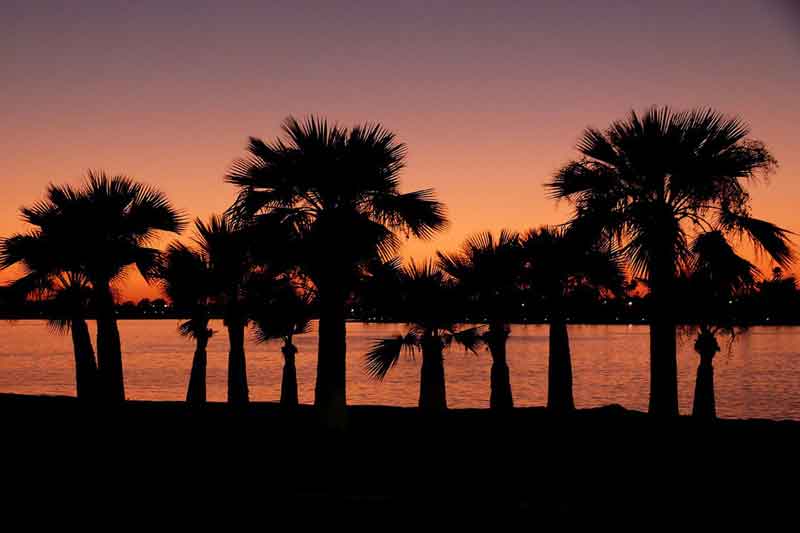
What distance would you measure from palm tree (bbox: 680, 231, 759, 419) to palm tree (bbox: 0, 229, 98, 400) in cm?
1630

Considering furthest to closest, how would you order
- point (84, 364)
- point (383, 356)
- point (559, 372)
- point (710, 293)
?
1. point (559, 372)
2. point (84, 364)
3. point (710, 293)
4. point (383, 356)

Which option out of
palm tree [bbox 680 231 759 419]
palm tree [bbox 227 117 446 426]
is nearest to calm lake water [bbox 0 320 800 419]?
palm tree [bbox 680 231 759 419]

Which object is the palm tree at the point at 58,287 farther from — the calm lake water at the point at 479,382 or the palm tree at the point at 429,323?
the calm lake water at the point at 479,382

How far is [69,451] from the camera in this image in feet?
50.5

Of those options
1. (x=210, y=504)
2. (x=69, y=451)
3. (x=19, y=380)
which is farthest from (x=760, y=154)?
(x=19, y=380)

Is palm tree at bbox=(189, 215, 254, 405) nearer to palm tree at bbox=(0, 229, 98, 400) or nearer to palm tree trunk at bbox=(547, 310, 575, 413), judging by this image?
palm tree at bbox=(0, 229, 98, 400)

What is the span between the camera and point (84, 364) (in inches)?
921

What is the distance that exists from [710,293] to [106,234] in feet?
Result: 54.6

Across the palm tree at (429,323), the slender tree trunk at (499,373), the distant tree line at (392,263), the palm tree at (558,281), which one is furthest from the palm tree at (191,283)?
the palm tree at (558,281)

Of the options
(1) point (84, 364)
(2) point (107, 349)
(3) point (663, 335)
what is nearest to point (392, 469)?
(3) point (663, 335)

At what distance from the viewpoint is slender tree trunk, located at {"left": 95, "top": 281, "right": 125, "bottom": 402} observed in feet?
71.7

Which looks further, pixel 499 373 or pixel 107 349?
pixel 499 373

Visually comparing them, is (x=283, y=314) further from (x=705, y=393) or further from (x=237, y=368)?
(x=705, y=393)

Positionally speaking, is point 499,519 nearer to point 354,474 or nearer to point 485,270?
point 354,474
